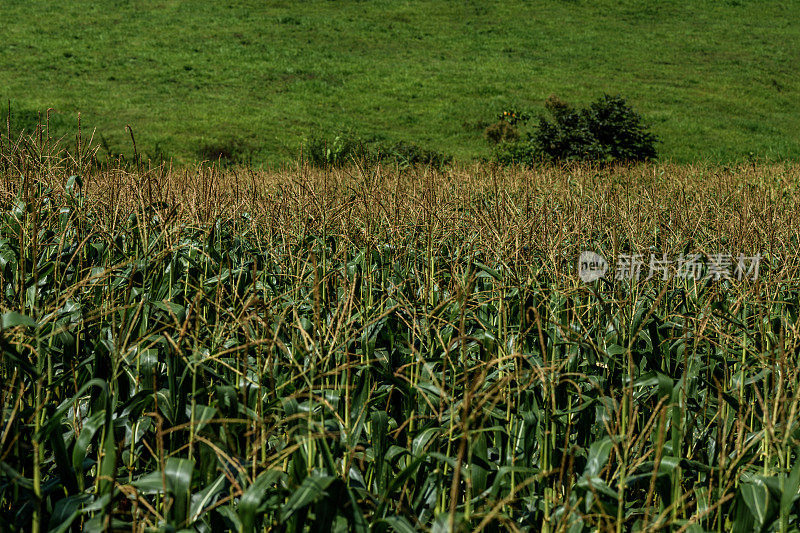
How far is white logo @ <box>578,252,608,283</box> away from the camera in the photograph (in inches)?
178

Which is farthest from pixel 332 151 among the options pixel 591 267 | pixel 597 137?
Answer: pixel 591 267

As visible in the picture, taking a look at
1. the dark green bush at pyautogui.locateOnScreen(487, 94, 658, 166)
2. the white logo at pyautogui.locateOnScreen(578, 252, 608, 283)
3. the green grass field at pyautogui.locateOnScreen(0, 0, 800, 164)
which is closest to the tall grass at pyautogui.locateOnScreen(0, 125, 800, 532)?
the white logo at pyautogui.locateOnScreen(578, 252, 608, 283)

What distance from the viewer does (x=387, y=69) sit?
27891 mm

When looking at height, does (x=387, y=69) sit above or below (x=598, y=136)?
above

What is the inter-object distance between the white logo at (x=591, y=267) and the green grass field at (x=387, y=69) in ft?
45.1

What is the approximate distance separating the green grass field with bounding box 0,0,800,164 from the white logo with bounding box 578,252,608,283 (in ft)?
45.1

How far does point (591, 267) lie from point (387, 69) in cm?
2457

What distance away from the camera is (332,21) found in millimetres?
33406

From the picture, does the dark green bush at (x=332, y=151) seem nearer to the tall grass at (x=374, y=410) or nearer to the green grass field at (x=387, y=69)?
the green grass field at (x=387, y=69)

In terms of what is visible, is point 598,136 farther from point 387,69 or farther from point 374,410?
point 387,69

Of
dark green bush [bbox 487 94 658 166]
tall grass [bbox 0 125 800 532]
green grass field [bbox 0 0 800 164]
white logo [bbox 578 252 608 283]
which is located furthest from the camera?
green grass field [bbox 0 0 800 164]

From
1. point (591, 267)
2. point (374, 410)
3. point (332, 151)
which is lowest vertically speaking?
point (332, 151)

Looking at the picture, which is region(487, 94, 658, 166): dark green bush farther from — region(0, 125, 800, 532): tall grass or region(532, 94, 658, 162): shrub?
region(0, 125, 800, 532): tall grass

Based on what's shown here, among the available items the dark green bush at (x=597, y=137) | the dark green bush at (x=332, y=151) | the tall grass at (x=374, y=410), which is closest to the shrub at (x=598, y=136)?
the dark green bush at (x=597, y=137)
